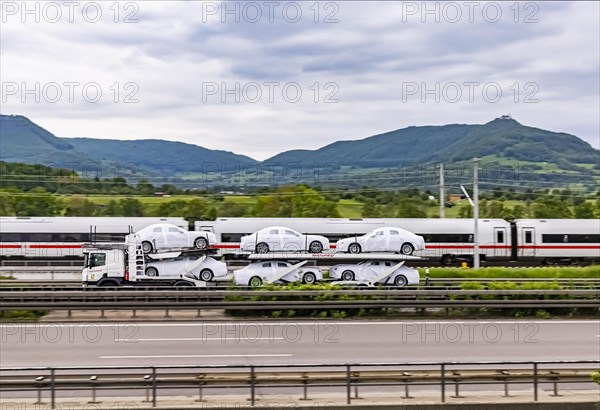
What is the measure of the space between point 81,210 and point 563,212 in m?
55.1

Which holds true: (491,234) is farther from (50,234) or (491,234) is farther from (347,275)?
(50,234)

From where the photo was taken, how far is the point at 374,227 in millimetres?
39188

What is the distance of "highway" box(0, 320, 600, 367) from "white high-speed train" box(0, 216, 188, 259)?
19013 millimetres

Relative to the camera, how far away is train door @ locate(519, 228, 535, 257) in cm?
4131

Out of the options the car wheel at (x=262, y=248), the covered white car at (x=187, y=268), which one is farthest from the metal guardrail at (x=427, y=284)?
the car wheel at (x=262, y=248)

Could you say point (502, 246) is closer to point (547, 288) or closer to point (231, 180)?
point (547, 288)

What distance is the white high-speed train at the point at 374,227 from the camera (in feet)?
127

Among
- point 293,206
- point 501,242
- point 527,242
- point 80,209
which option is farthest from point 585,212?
point 80,209

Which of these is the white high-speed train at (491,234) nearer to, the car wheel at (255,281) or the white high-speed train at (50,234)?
the white high-speed train at (50,234)

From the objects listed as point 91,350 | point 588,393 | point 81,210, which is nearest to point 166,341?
point 91,350

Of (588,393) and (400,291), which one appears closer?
(588,393)

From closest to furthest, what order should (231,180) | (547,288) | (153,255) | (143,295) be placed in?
1. (143,295)
2. (547,288)
3. (153,255)
4. (231,180)

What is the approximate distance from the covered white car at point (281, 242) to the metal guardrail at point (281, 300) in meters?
4.76

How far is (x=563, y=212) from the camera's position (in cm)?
8075
